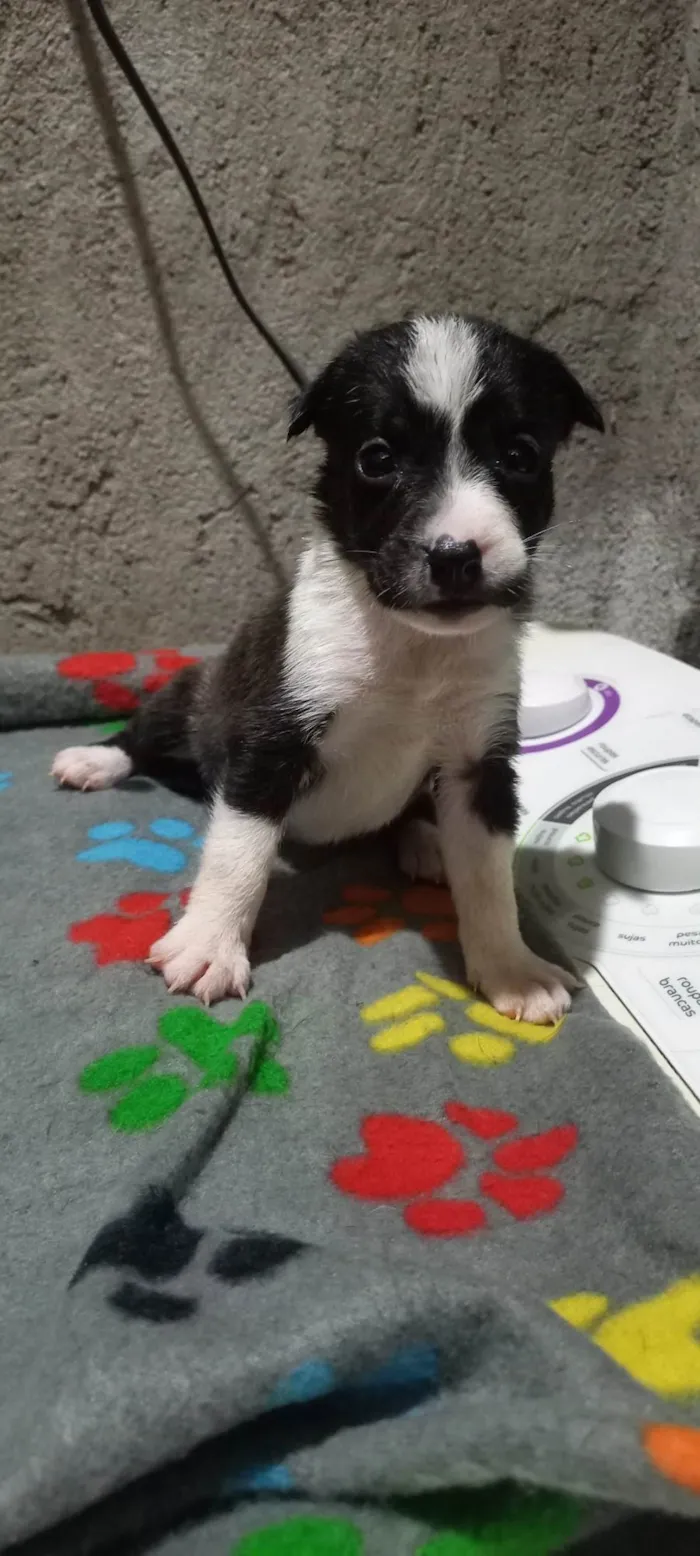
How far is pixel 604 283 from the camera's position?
2191 millimetres

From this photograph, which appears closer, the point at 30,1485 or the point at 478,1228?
the point at 30,1485

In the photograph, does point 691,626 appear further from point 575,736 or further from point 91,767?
point 91,767

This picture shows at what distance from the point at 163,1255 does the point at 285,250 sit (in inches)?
74.5

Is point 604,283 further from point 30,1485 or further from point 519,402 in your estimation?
point 30,1485

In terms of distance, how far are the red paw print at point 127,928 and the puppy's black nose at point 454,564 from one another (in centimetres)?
65

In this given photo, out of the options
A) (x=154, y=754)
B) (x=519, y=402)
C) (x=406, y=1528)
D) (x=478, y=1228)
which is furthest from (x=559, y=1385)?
(x=154, y=754)

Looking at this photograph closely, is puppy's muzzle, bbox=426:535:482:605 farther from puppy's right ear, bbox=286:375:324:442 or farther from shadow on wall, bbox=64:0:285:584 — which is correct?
shadow on wall, bbox=64:0:285:584

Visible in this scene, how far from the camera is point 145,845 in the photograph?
5.78ft

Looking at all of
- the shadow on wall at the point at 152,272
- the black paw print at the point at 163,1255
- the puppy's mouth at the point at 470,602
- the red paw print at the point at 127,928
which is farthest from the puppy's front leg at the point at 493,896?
the shadow on wall at the point at 152,272

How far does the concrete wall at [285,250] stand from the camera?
1958mm

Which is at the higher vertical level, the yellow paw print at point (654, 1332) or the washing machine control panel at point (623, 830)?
the washing machine control panel at point (623, 830)

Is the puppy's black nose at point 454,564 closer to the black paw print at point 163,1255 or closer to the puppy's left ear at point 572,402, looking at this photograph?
the puppy's left ear at point 572,402

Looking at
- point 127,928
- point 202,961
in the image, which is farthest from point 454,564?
point 127,928

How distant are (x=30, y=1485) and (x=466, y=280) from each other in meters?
2.16
